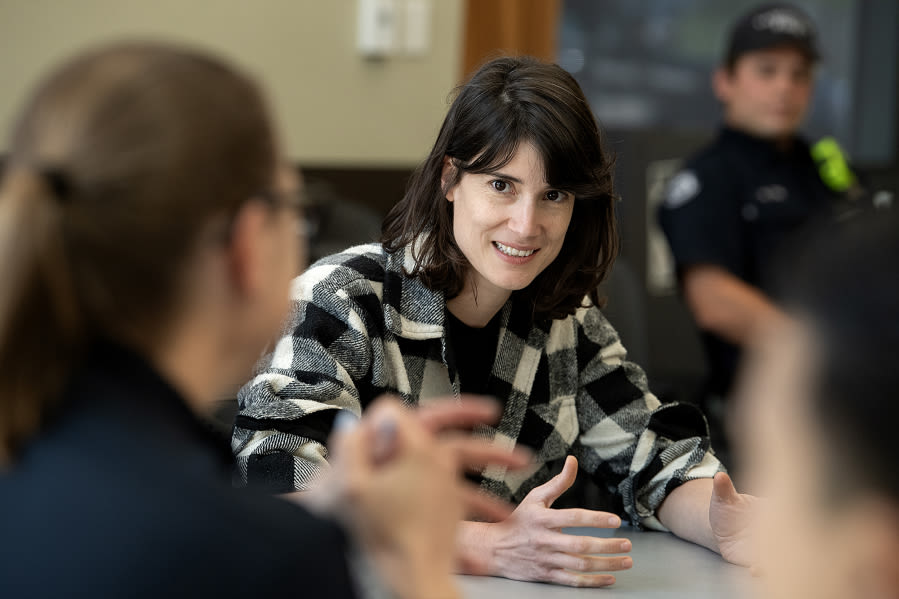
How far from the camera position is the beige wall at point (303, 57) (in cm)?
296

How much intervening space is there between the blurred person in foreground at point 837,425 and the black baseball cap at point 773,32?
2.72 meters

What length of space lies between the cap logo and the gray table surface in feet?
7.08

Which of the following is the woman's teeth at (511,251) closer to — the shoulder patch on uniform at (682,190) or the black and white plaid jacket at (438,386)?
the black and white plaid jacket at (438,386)

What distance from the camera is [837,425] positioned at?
2.29ft

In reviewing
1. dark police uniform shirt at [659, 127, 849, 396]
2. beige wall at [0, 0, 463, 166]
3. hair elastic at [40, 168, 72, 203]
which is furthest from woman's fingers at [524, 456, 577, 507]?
beige wall at [0, 0, 463, 166]

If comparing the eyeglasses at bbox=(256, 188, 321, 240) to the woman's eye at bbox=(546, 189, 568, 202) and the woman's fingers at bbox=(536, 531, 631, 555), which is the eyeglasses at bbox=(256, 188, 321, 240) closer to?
the woman's fingers at bbox=(536, 531, 631, 555)

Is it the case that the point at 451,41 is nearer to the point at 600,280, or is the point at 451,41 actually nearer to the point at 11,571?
the point at 600,280

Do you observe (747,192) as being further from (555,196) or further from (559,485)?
(559,485)

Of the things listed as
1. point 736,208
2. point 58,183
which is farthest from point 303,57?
point 58,183

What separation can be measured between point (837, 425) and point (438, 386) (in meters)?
1.07

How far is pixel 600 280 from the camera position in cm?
186

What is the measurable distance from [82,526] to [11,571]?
0.06m

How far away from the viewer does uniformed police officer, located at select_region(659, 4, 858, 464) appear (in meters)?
3.02

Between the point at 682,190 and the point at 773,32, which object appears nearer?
the point at 682,190
